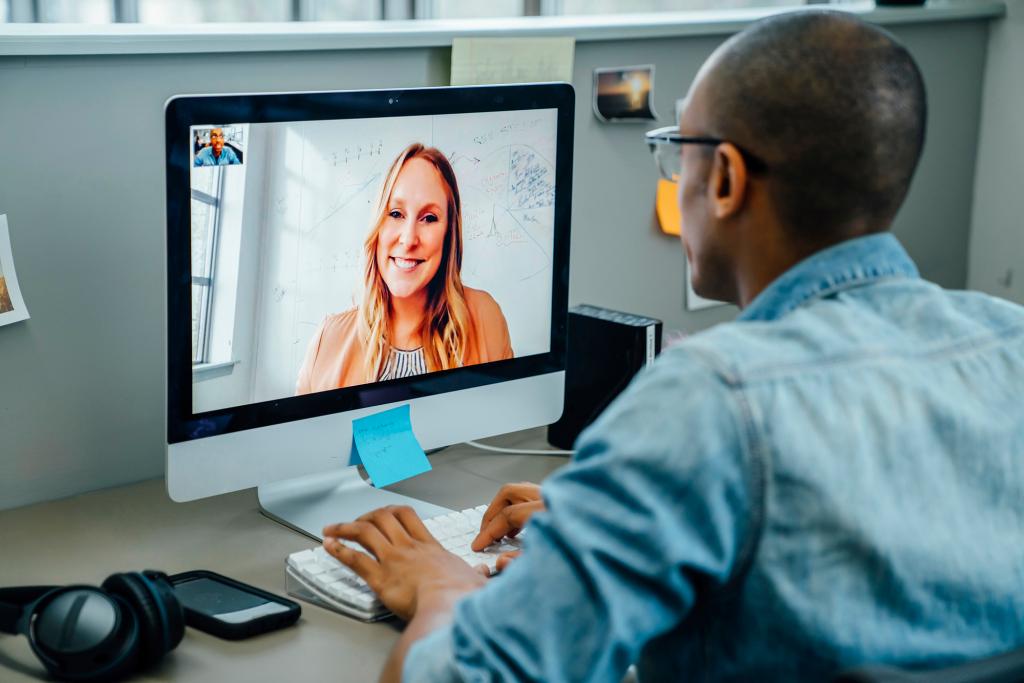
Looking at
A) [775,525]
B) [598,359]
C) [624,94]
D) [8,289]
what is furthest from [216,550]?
[624,94]

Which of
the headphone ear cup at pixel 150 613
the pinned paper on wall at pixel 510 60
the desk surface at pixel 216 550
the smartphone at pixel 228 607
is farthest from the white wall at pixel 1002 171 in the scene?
the headphone ear cup at pixel 150 613

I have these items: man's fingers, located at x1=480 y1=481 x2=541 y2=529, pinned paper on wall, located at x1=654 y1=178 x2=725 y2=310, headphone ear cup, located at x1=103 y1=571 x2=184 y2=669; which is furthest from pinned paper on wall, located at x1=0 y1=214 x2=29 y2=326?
pinned paper on wall, located at x1=654 y1=178 x2=725 y2=310

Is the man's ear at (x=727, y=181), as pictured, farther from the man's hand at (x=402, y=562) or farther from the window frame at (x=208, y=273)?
the window frame at (x=208, y=273)

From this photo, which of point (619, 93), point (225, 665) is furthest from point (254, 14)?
point (225, 665)

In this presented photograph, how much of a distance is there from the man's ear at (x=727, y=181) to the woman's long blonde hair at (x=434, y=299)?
45 cm

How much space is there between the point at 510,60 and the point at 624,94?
0.22m

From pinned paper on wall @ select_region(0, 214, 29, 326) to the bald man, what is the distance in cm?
62

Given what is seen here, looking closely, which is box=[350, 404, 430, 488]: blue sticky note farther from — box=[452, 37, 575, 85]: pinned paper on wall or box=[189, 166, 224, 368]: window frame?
box=[452, 37, 575, 85]: pinned paper on wall

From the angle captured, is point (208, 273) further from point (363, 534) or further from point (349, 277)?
point (363, 534)

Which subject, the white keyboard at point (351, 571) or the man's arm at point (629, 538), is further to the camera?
the white keyboard at point (351, 571)

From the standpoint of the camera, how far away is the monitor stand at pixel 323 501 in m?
1.20

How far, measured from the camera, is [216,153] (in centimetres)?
104

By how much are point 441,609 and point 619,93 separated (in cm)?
96

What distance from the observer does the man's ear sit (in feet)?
2.54
